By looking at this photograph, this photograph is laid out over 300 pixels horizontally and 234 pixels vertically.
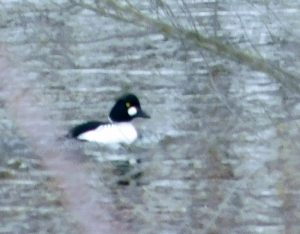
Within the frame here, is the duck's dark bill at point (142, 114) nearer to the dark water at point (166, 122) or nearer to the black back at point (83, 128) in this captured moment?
the dark water at point (166, 122)

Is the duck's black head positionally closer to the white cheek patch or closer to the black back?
the white cheek patch

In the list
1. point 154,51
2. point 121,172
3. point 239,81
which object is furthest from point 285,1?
point 121,172

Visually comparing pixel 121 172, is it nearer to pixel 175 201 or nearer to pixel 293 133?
pixel 175 201

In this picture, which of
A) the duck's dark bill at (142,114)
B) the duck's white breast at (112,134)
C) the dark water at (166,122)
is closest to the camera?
the dark water at (166,122)

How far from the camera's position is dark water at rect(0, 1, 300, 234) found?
4.83m

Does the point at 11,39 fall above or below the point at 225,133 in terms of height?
below

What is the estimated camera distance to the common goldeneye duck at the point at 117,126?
6316mm

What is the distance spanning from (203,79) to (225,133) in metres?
2.27

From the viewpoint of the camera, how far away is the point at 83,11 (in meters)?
7.84

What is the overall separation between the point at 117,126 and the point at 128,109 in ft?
0.35


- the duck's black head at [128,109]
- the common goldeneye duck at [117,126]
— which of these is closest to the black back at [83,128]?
the common goldeneye duck at [117,126]

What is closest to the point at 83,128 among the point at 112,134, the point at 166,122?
the point at 112,134

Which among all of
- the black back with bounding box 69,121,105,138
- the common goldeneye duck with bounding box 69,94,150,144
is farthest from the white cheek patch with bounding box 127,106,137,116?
the black back with bounding box 69,121,105,138

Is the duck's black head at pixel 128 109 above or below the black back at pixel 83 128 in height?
above
